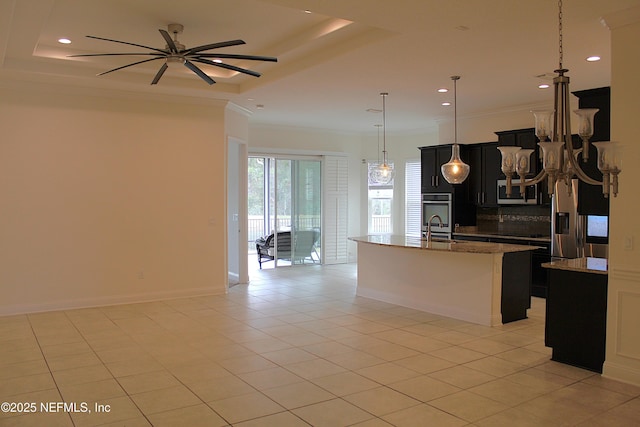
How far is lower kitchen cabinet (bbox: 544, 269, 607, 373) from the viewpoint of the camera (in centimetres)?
423

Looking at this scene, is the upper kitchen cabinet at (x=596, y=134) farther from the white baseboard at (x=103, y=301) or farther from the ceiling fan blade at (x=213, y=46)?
the white baseboard at (x=103, y=301)

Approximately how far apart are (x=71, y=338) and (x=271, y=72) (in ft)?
12.8

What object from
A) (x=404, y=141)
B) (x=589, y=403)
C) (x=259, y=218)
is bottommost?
(x=589, y=403)

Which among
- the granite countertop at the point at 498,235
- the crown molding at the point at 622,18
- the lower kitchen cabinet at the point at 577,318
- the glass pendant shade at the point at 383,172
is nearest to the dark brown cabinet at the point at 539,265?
the granite countertop at the point at 498,235

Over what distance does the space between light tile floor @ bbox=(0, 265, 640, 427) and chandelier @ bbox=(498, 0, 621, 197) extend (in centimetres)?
162

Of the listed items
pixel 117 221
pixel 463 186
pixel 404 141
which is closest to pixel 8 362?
pixel 117 221

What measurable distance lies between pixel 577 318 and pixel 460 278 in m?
A: 1.76

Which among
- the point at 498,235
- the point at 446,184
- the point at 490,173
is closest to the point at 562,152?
the point at 498,235

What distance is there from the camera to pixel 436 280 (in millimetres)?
6355

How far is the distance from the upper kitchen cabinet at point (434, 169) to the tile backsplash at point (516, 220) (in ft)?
2.57

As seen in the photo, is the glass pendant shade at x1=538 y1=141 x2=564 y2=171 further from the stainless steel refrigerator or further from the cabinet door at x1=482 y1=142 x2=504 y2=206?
the cabinet door at x1=482 y1=142 x2=504 y2=206

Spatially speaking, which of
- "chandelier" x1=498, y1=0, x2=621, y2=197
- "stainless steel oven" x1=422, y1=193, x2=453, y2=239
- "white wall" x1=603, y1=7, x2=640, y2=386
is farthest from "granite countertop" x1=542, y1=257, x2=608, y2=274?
"stainless steel oven" x1=422, y1=193, x2=453, y2=239

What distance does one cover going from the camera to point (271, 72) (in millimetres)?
6414

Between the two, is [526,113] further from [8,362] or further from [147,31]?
[8,362]
